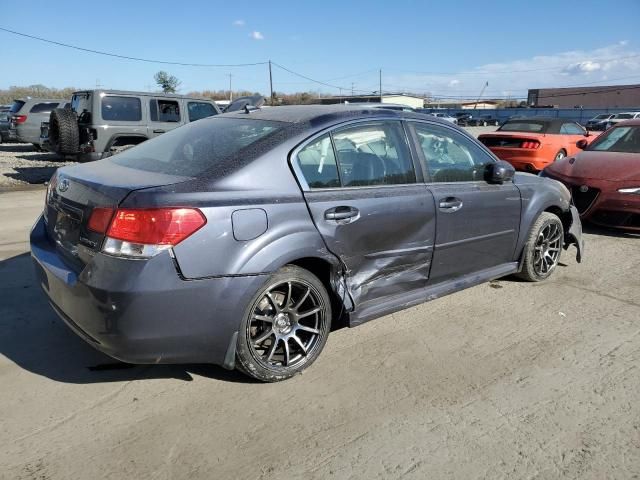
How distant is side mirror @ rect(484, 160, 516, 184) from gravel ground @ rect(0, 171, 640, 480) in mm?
1107

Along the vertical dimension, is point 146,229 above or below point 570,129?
below

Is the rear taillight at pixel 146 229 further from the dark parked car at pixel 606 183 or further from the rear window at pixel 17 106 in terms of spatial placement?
the rear window at pixel 17 106

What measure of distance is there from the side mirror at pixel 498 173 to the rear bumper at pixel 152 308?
2.29m

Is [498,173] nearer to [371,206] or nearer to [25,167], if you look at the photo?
[371,206]

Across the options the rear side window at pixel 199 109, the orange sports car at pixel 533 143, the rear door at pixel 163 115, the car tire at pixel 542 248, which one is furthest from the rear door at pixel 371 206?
the rear side window at pixel 199 109

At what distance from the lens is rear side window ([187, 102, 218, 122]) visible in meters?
12.1

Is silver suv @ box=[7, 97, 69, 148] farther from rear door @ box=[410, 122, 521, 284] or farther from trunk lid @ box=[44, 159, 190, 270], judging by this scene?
rear door @ box=[410, 122, 521, 284]

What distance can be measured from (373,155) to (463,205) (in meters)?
0.86

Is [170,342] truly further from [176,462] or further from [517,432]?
[517,432]

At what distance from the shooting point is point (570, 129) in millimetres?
12719

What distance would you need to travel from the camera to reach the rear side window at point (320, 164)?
3201 mm

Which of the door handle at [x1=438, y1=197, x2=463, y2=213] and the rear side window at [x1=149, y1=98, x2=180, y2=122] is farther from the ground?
the rear side window at [x1=149, y1=98, x2=180, y2=122]

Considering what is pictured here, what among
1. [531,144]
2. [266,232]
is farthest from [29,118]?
[266,232]

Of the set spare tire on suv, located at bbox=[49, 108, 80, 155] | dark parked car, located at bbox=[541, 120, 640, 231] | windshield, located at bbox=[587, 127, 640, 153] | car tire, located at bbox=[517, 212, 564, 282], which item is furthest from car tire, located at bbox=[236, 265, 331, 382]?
spare tire on suv, located at bbox=[49, 108, 80, 155]
